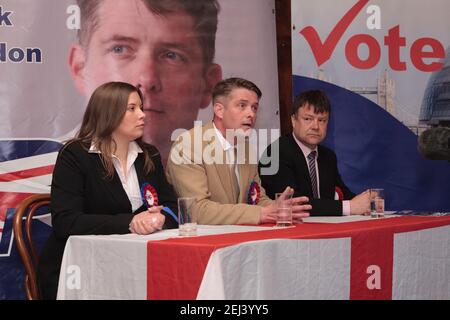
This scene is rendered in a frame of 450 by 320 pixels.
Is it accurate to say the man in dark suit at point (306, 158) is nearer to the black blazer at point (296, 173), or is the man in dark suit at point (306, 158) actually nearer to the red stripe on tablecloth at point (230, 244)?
the black blazer at point (296, 173)

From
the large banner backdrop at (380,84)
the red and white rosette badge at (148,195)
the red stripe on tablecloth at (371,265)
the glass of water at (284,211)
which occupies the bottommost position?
the red stripe on tablecloth at (371,265)

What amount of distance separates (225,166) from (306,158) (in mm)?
653

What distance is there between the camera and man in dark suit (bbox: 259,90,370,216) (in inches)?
150

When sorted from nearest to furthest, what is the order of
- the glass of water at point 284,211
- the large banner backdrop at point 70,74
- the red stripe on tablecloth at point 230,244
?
1. the red stripe on tablecloth at point 230,244
2. the glass of water at point 284,211
3. the large banner backdrop at point 70,74

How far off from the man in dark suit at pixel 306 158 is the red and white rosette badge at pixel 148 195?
0.91 meters

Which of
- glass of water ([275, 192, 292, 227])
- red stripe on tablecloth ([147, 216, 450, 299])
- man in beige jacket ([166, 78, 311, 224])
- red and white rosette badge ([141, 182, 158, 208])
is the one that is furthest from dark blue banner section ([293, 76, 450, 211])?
red and white rosette badge ([141, 182, 158, 208])

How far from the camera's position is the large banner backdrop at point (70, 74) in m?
3.75

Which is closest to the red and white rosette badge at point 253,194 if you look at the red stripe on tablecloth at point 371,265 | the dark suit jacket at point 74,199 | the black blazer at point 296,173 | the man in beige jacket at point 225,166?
the man in beige jacket at point 225,166

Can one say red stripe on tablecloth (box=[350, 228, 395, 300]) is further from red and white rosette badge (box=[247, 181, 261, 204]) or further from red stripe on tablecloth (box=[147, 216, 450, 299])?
red and white rosette badge (box=[247, 181, 261, 204])

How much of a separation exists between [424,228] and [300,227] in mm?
523

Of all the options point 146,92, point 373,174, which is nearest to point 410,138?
point 373,174

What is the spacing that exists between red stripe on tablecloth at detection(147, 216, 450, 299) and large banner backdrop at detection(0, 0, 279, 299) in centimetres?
149

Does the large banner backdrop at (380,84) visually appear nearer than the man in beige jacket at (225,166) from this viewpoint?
No

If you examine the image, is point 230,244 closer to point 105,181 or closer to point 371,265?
point 371,265
